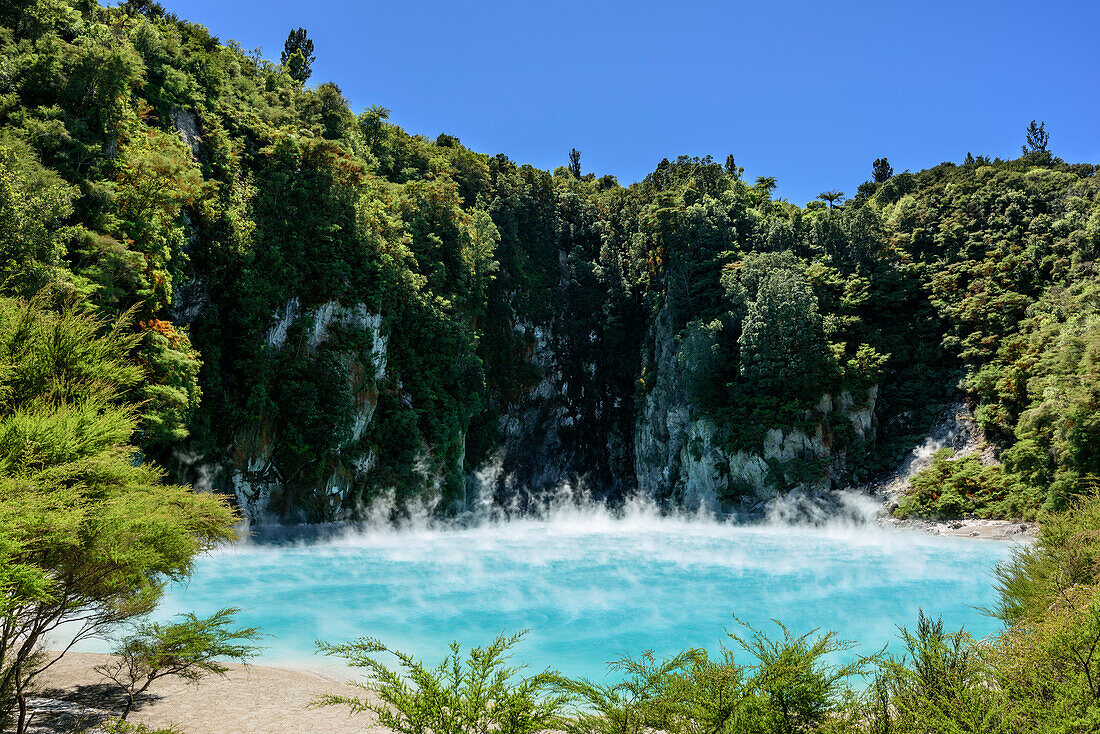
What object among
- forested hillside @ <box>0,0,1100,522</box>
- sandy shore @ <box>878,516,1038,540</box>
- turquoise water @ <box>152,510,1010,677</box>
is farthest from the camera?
sandy shore @ <box>878,516,1038,540</box>

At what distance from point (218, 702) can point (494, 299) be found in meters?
32.9

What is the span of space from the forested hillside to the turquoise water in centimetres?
466

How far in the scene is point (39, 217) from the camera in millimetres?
12492

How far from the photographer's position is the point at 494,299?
38625 millimetres

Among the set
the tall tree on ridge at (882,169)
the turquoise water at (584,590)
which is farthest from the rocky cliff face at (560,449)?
the tall tree on ridge at (882,169)

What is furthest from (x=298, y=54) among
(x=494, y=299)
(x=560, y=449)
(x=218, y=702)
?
(x=218, y=702)

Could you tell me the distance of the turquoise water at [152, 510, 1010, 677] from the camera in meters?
11.1

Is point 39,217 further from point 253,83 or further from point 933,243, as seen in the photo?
point 933,243

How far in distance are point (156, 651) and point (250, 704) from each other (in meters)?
1.55

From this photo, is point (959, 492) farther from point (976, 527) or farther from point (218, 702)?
point (218, 702)

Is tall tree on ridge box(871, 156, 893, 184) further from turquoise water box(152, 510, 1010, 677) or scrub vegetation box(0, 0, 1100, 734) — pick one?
turquoise water box(152, 510, 1010, 677)

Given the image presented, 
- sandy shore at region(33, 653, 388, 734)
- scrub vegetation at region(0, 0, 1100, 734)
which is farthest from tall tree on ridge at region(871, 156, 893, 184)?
sandy shore at region(33, 653, 388, 734)

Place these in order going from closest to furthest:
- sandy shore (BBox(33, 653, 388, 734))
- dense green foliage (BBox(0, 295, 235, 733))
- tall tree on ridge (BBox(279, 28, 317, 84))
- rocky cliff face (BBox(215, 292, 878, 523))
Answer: dense green foliage (BBox(0, 295, 235, 733)) < sandy shore (BBox(33, 653, 388, 734)) < rocky cliff face (BBox(215, 292, 878, 523)) < tall tree on ridge (BBox(279, 28, 317, 84))

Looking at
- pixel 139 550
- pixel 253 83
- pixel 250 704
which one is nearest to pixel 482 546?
pixel 250 704
